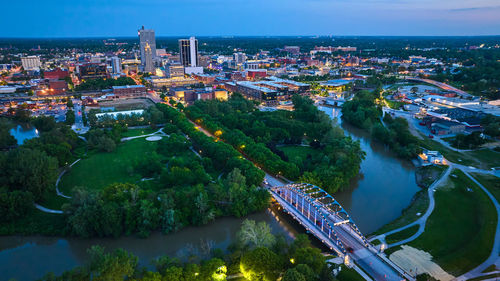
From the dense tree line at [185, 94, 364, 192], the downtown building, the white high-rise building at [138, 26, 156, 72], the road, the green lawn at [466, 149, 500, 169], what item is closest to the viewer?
the dense tree line at [185, 94, 364, 192]

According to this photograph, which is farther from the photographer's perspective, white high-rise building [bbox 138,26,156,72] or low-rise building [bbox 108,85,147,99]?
white high-rise building [bbox 138,26,156,72]

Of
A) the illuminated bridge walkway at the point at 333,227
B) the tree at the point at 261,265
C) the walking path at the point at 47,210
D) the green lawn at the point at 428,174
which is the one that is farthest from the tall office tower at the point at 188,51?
the tree at the point at 261,265

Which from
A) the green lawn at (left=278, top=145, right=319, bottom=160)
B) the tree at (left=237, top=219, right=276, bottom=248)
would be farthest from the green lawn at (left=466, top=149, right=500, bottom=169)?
the tree at (left=237, top=219, right=276, bottom=248)

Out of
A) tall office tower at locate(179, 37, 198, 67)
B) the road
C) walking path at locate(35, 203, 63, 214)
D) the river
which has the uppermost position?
tall office tower at locate(179, 37, 198, 67)

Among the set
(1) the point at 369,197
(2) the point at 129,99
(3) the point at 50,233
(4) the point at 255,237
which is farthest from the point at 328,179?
(2) the point at 129,99

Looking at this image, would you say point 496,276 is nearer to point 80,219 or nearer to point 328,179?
Result: point 328,179

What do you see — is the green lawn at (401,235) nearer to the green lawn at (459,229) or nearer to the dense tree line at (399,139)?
the green lawn at (459,229)

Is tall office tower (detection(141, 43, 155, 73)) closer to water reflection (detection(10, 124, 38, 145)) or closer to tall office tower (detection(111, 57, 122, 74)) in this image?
tall office tower (detection(111, 57, 122, 74))
